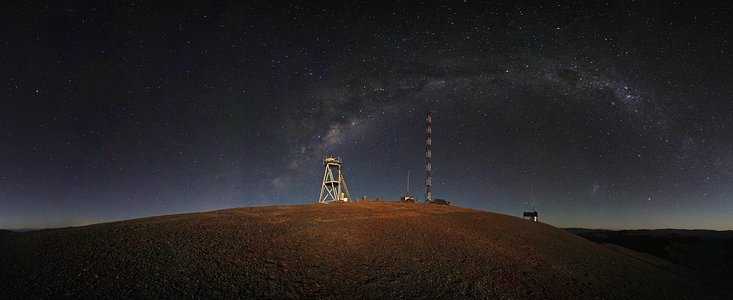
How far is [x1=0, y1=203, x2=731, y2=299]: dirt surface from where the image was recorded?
1190cm

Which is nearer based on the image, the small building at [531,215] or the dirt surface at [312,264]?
the dirt surface at [312,264]

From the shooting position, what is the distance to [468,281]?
1435 cm

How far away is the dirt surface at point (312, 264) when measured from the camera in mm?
11898

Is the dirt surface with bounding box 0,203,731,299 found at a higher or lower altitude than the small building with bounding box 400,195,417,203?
lower

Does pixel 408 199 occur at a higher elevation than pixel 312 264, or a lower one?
higher

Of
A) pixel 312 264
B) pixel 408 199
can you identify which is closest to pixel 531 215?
pixel 408 199

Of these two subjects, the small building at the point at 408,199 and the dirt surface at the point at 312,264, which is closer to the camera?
the dirt surface at the point at 312,264

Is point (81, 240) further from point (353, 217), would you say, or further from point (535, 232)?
point (535, 232)

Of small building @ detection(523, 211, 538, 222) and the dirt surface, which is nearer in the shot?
the dirt surface

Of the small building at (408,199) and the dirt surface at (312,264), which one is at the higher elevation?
the small building at (408,199)

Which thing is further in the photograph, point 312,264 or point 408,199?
point 408,199

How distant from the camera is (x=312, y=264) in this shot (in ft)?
47.3

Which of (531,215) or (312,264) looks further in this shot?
(531,215)

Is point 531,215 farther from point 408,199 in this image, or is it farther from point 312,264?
point 312,264
